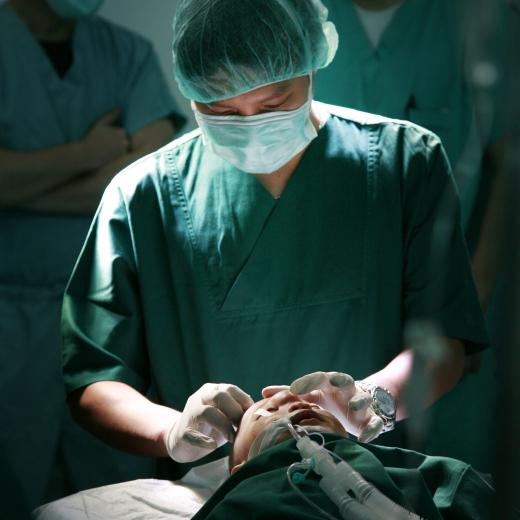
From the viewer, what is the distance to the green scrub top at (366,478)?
51.5 inches

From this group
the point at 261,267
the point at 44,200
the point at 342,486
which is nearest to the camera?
the point at 342,486

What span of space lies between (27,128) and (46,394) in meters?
0.68

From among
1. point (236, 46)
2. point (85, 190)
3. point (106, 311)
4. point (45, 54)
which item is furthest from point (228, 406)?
point (45, 54)

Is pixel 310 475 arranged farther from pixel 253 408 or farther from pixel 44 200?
pixel 44 200

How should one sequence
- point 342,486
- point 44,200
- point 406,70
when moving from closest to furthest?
1. point 342,486
2. point 406,70
3. point 44,200

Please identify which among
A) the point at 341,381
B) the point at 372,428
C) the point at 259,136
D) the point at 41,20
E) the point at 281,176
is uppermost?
the point at 41,20

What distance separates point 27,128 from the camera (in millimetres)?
2406

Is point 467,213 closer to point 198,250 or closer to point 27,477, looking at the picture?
point 198,250

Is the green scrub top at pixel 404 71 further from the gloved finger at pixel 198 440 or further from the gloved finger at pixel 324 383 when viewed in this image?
the gloved finger at pixel 198 440

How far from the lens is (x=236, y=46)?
1688 millimetres

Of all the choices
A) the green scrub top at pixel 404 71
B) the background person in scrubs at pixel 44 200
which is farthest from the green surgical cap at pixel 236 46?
the background person in scrubs at pixel 44 200

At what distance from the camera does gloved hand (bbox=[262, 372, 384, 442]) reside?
1.54 metres

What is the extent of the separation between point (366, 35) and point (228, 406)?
109 cm

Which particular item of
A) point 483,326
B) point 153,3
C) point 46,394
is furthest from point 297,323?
point 153,3
